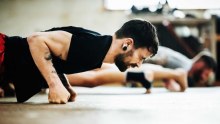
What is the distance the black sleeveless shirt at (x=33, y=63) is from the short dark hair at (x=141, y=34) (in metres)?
0.09

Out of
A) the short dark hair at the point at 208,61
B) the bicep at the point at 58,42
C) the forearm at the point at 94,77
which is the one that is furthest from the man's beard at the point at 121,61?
the short dark hair at the point at 208,61

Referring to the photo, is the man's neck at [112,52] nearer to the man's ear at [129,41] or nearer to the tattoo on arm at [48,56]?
the man's ear at [129,41]

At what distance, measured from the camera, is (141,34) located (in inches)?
56.8

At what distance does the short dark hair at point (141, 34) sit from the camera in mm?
1438

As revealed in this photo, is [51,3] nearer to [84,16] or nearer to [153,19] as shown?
[84,16]

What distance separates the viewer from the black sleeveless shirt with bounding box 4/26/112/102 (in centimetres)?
142

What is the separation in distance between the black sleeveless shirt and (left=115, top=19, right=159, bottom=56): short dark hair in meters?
0.09

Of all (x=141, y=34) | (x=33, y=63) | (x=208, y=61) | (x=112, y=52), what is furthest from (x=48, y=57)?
(x=208, y=61)

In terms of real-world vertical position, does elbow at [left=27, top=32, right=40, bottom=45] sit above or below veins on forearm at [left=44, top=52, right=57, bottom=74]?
above

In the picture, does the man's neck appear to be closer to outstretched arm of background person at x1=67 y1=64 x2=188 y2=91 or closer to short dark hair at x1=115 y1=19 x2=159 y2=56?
short dark hair at x1=115 y1=19 x2=159 y2=56

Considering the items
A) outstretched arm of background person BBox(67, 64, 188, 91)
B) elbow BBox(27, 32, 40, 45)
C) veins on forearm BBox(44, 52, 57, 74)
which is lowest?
outstretched arm of background person BBox(67, 64, 188, 91)

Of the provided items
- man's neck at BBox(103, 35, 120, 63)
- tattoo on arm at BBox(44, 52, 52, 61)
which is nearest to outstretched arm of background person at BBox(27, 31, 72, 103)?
tattoo on arm at BBox(44, 52, 52, 61)

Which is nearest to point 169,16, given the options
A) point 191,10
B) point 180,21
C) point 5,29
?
point 180,21

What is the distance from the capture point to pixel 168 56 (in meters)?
2.77
